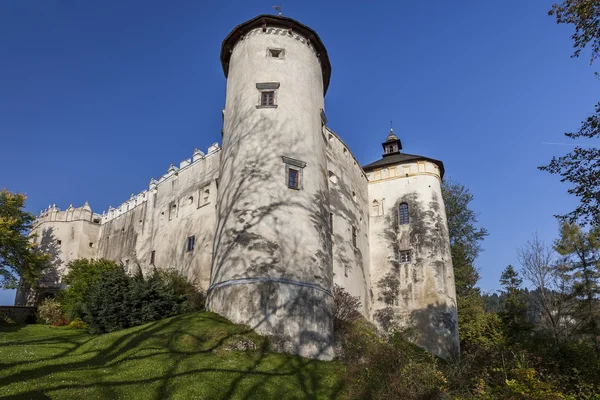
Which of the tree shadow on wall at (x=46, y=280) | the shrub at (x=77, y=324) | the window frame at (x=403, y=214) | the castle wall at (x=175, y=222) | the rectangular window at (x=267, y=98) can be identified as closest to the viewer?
the rectangular window at (x=267, y=98)

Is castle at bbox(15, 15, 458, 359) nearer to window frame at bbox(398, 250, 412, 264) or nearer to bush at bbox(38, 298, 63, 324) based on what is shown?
window frame at bbox(398, 250, 412, 264)

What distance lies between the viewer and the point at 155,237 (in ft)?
99.5

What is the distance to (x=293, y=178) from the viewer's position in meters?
19.2

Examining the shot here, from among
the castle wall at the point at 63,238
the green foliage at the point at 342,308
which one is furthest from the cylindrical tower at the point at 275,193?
the castle wall at the point at 63,238

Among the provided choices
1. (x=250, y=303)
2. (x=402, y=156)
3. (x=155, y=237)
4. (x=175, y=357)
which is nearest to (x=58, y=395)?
(x=175, y=357)

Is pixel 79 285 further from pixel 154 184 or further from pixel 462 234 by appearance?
pixel 462 234

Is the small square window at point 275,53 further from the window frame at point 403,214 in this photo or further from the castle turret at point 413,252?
the window frame at point 403,214

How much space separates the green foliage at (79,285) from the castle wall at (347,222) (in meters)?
11.7

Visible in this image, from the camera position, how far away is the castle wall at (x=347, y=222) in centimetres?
2438

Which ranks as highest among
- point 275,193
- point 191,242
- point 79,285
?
point 275,193

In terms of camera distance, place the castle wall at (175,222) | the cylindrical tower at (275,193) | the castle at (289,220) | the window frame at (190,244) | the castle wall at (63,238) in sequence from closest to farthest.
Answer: the cylindrical tower at (275,193) < the castle at (289,220) < the castle wall at (175,222) < the window frame at (190,244) < the castle wall at (63,238)

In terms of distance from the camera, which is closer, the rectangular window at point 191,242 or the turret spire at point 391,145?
the rectangular window at point 191,242

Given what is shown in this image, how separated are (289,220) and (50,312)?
17341mm

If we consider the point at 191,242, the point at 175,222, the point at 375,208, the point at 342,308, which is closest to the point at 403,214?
the point at 375,208
